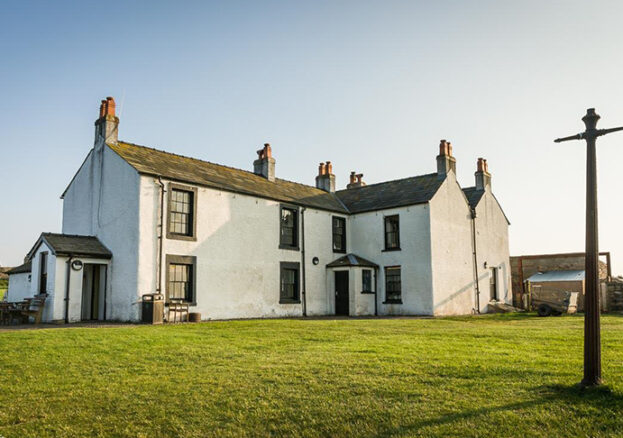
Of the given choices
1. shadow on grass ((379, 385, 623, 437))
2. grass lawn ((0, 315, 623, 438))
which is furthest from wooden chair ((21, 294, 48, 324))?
shadow on grass ((379, 385, 623, 437))

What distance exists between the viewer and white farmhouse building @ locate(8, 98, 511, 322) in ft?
63.2

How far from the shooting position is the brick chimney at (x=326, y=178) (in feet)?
102

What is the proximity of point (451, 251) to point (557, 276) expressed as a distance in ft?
24.2

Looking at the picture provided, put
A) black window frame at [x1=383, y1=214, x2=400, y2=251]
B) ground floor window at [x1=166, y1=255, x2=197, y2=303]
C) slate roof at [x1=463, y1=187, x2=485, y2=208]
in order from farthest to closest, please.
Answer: slate roof at [x1=463, y1=187, x2=485, y2=208]
black window frame at [x1=383, y1=214, x2=400, y2=251]
ground floor window at [x1=166, y1=255, x2=197, y2=303]

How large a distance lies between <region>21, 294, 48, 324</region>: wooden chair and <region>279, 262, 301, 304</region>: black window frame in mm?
9875

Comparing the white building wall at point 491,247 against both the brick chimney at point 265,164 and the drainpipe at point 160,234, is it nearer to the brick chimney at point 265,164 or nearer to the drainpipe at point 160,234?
the brick chimney at point 265,164

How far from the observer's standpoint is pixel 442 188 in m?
26.4

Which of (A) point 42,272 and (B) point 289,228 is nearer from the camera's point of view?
(A) point 42,272

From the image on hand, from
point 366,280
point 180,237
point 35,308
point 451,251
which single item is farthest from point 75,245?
point 451,251

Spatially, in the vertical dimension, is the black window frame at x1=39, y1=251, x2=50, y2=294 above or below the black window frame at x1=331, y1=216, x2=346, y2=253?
below

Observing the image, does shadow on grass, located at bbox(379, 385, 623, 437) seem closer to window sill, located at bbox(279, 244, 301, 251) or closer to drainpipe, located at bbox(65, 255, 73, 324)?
drainpipe, located at bbox(65, 255, 73, 324)

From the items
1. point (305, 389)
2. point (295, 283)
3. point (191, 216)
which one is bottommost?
point (305, 389)

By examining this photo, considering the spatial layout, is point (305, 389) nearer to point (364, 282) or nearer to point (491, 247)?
point (364, 282)

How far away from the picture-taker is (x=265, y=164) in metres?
26.9
